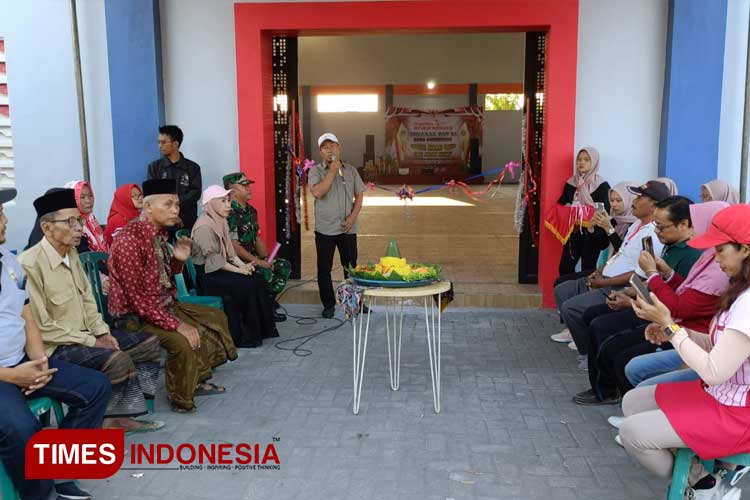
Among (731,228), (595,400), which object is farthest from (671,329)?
(595,400)

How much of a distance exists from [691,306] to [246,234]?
11.7 feet

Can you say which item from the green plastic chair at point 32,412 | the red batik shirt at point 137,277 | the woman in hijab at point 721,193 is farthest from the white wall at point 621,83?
the green plastic chair at point 32,412

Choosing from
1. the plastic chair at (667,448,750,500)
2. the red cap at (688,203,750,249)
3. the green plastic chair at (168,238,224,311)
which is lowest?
the plastic chair at (667,448,750,500)

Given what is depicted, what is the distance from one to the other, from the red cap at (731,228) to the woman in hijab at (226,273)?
137 inches

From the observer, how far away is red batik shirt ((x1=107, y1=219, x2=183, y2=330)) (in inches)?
149

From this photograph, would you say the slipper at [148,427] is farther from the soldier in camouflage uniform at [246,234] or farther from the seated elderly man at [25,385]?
the soldier in camouflage uniform at [246,234]

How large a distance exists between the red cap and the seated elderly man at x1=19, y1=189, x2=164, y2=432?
2662 millimetres

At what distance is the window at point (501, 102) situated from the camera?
69.8 ft

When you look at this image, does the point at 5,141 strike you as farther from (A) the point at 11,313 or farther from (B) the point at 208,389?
(A) the point at 11,313

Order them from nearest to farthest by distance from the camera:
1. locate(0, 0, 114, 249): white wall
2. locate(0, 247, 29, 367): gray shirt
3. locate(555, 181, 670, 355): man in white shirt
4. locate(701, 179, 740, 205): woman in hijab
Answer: locate(0, 247, 29, 367): gray shirt
locate(555, 181, 670, 355): man in white shirt
locate(701, 179, 740, 205): woman in hijab
locate(0, 0, 114, 249): white wall

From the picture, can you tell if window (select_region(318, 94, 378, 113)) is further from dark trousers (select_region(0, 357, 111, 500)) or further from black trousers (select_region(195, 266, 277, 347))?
dark trousers (select_region(0, 357, 111, 500))

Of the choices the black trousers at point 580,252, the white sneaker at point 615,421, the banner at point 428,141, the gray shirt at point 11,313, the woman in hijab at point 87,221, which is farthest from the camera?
the banner at point 428,141

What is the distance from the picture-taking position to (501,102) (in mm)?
21438

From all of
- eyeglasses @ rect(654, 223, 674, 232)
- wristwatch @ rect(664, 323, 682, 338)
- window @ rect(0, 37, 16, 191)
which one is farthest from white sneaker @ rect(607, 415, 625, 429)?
window @ rect(0, 37, 16, 191)
